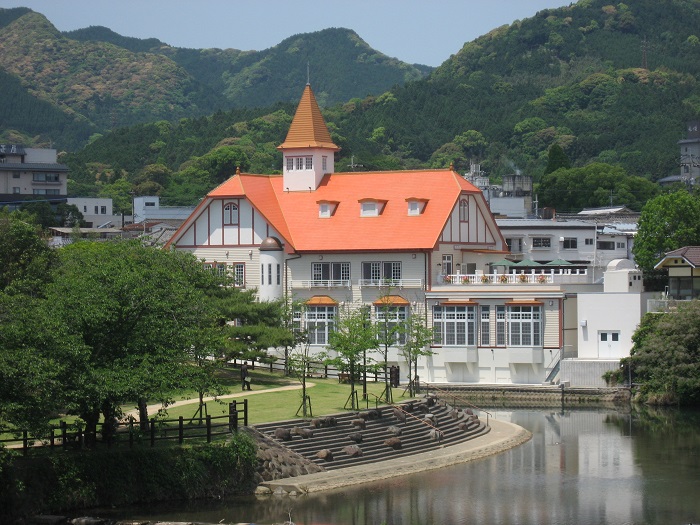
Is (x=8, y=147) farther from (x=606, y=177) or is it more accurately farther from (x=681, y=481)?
(x=681, y=481)

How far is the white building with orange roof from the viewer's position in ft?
196

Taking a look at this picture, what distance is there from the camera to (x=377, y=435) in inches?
1660

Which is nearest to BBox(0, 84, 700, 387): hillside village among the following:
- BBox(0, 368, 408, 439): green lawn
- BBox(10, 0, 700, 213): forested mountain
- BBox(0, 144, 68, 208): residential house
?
BBox(0, 368, 408, 439): green lawn

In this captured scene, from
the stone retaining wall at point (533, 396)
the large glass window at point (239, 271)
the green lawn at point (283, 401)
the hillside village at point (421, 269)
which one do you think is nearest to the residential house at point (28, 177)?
the hillside village at point (421, 269)

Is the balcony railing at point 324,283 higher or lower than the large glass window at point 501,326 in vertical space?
higher

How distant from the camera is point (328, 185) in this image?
67312 millimetres

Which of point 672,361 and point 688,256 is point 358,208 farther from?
point 672,361

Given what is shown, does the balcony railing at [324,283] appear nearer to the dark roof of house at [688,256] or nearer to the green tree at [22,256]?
the green tree at [22,256]

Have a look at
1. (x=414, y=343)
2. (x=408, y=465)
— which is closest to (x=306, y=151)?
(x=414, y=343)

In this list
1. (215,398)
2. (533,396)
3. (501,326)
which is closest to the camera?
(215,398)

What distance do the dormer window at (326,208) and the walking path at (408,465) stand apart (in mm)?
19583

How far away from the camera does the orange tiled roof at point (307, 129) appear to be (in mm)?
67875

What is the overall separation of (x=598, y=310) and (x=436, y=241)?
26.4ft

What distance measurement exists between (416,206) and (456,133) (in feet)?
368
